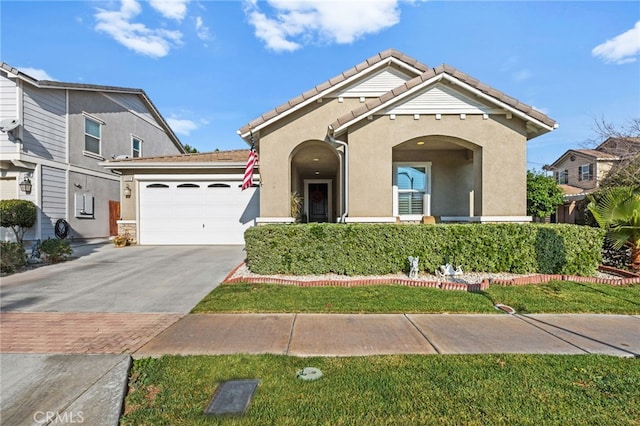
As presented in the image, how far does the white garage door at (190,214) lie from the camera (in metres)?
12.9

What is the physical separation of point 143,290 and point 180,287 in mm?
684

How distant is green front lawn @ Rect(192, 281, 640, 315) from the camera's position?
5051 mm

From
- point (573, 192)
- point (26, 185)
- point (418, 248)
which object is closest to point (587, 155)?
point (573, 192)

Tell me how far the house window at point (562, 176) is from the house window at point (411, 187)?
2412 cm

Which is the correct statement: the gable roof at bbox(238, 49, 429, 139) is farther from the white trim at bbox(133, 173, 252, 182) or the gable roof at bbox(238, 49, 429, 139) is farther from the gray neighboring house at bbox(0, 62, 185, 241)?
the gray neighboring house at bbox(0, 62, 185, 241)

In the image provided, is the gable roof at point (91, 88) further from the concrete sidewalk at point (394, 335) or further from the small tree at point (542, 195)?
the small tree at point (542, 195)

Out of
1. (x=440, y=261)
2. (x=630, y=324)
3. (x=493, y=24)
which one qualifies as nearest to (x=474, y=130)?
(x=440, y=261)

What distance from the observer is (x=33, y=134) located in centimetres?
1190

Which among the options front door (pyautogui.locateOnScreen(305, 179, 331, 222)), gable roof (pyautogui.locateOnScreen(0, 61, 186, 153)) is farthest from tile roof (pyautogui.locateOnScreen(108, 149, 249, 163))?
front door (pyautogui.locateOnScreen(305, 179, 331, 222))

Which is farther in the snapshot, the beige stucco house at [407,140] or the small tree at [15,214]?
the small tree at [15,214]

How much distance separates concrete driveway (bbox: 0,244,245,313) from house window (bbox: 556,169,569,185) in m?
29.5

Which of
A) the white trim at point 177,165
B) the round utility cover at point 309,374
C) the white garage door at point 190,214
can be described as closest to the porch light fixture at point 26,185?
the white trim at point 177,165

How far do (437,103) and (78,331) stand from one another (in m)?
9.00

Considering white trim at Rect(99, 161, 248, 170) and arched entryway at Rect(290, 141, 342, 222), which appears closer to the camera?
white trim at Rect(99, 161, 248, 170)
